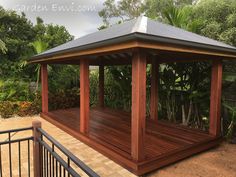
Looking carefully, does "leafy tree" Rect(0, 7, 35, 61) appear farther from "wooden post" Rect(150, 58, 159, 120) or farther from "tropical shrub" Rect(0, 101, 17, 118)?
"wooden post" Rect(150, 58, 159, 120)

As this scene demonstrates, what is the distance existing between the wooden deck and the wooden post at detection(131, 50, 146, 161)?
35cm

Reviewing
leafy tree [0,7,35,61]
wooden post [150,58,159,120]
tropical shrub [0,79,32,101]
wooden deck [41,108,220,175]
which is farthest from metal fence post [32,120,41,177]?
leafy tree [0,7,35,61]

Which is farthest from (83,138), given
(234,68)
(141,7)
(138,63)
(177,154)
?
(141,7)

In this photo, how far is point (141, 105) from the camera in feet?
13.0

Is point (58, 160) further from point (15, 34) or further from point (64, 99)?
point (15, 34)

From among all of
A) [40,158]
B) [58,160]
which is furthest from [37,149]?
[58,160]

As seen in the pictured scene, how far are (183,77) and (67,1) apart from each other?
34.0 ft

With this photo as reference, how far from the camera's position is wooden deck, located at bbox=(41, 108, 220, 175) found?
4289 millimetres

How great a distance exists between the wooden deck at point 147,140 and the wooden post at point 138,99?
352mm

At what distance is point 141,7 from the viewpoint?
24719 mm

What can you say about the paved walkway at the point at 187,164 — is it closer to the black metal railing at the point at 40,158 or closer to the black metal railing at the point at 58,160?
the black metal railing at the point at 40,158

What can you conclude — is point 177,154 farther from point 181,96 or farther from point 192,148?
point 181,96

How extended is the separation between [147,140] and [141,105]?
177cm

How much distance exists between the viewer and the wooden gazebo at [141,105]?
386 cm
